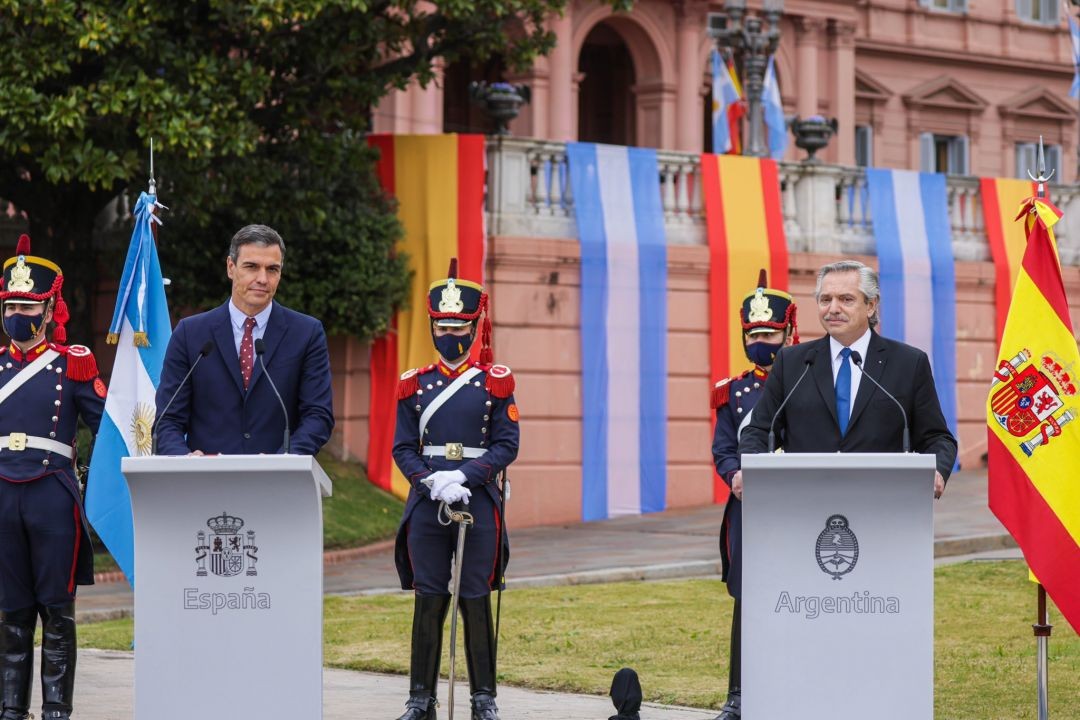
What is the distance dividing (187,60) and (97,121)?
0.99 m

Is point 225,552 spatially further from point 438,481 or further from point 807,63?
point 807,63

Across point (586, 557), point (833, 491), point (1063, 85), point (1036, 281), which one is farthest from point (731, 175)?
point (1063, 85)

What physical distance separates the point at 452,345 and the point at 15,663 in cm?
246

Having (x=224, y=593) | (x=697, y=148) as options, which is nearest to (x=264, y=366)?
(x=224, y=593)

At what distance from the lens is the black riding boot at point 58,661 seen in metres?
9.18

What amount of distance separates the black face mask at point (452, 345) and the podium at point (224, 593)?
→ 90.8 inches

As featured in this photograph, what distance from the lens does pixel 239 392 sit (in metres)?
8.55

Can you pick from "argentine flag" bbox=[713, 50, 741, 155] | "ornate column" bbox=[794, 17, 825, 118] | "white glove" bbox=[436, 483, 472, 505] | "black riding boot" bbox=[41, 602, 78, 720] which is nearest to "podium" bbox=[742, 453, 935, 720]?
"white glove" bbox=[436, 483, 472, 505]

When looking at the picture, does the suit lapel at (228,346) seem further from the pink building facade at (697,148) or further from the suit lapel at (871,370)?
the pink building facade at (697,148)

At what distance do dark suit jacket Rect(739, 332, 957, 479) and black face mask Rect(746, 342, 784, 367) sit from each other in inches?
78.6

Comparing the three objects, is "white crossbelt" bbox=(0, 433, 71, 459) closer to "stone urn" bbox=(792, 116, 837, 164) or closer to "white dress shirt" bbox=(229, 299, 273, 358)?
"white dress shirt" bbox=(229, 299, 273, 358)

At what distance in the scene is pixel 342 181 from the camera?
70.4 ft

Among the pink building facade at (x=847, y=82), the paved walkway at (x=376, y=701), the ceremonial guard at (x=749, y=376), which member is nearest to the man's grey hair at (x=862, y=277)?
the ceremonial guard at (x=749, y=376)

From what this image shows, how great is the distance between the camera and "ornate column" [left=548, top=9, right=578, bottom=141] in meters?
35.3
